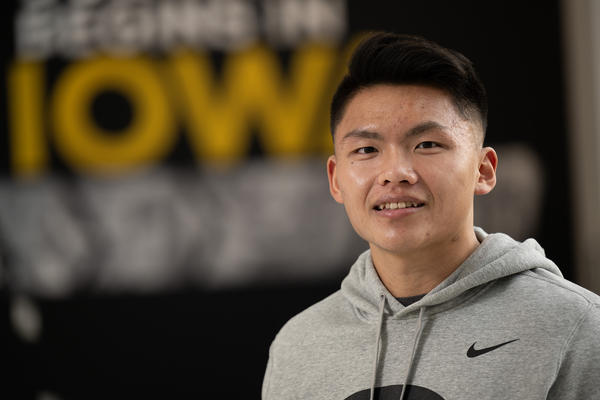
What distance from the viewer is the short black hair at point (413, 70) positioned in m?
1.26

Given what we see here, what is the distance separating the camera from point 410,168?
1.20m

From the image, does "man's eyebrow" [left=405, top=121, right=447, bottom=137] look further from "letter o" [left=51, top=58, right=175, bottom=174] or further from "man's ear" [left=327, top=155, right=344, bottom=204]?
"letter o" [left=51, top=58, right=175, bottom=174]

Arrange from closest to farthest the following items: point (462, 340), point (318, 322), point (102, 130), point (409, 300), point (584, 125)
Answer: point (462, 340)
point (409, 300)
point (318, 322)
point (584, 125)
point (102, 130)

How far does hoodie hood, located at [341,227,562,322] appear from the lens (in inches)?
47.9

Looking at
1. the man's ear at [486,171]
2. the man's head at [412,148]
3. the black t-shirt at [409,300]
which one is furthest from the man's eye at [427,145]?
the black t-shirt at [409,300]

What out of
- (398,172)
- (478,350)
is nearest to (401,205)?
(398,172)

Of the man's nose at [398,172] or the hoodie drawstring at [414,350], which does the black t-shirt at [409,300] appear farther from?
the man's nose at [398,172]

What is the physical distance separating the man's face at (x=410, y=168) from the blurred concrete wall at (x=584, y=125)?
2.49 meters

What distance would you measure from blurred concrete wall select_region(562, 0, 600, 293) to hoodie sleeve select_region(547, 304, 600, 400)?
2.60 metres

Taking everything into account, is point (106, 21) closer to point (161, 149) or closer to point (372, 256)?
point (161, 149)

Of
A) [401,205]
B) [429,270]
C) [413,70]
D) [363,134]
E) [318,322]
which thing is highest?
Result: [413,70]

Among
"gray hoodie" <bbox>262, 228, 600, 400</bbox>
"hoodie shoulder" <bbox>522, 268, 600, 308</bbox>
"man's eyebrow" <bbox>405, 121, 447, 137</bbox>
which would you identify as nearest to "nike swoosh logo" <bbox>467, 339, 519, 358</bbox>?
"gray hoodie" <bbox>262, 228, 600, 400</bbox>

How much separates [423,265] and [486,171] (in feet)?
0.69

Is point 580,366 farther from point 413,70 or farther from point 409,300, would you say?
point 413,70
